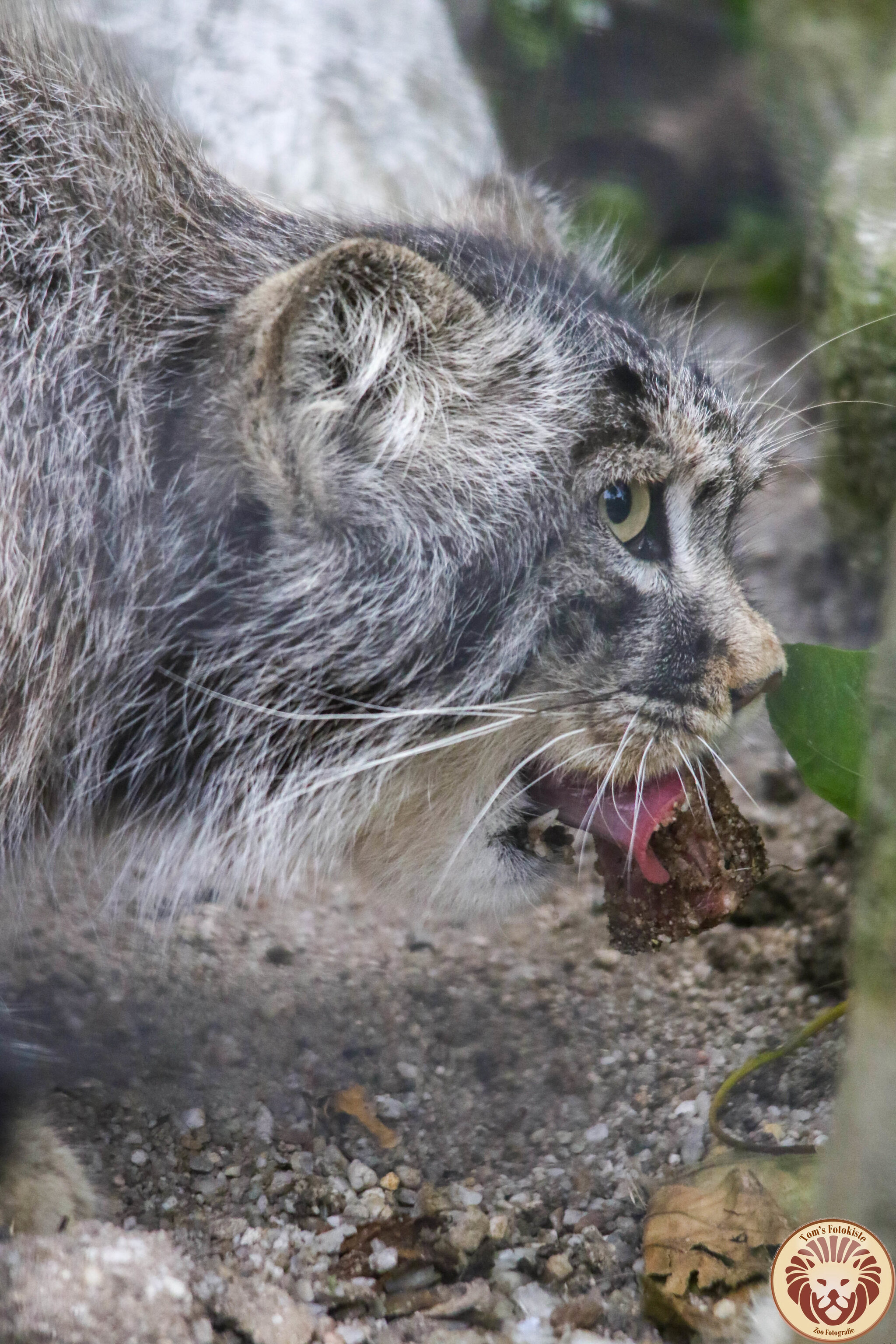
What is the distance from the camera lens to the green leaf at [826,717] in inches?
80.0

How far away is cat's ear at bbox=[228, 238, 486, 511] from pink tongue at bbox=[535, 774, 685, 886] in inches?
24.9

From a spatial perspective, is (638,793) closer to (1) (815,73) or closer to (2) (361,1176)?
(2) (361,1176)

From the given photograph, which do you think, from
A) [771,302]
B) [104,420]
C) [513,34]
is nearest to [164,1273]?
[104,420]

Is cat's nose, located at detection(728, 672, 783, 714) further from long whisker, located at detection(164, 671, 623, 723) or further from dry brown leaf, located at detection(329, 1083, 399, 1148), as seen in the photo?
dry brown leaf, located at detection(329, 1083, 399, 1148)

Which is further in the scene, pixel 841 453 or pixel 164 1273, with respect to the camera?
pixel 841 453

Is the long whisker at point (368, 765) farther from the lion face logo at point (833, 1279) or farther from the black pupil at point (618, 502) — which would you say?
the lion face logo at point (833, 1279)

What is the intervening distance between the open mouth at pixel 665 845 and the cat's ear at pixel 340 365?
62 cm

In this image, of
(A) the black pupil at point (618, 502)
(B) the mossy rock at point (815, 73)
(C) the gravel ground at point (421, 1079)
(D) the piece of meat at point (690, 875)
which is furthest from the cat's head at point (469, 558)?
(B) the mossy rock at point (815, 73)

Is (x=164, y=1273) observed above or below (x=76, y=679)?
below

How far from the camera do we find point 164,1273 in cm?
167

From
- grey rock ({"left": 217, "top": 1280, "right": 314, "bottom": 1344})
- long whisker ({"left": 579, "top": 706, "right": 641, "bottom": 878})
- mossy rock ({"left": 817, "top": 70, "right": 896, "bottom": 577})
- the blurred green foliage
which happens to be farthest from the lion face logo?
the blurred green foliage

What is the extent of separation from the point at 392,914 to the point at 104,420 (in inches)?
48.0

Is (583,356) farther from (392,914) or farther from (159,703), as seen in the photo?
(392,914)

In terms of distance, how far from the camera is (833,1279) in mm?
1395
